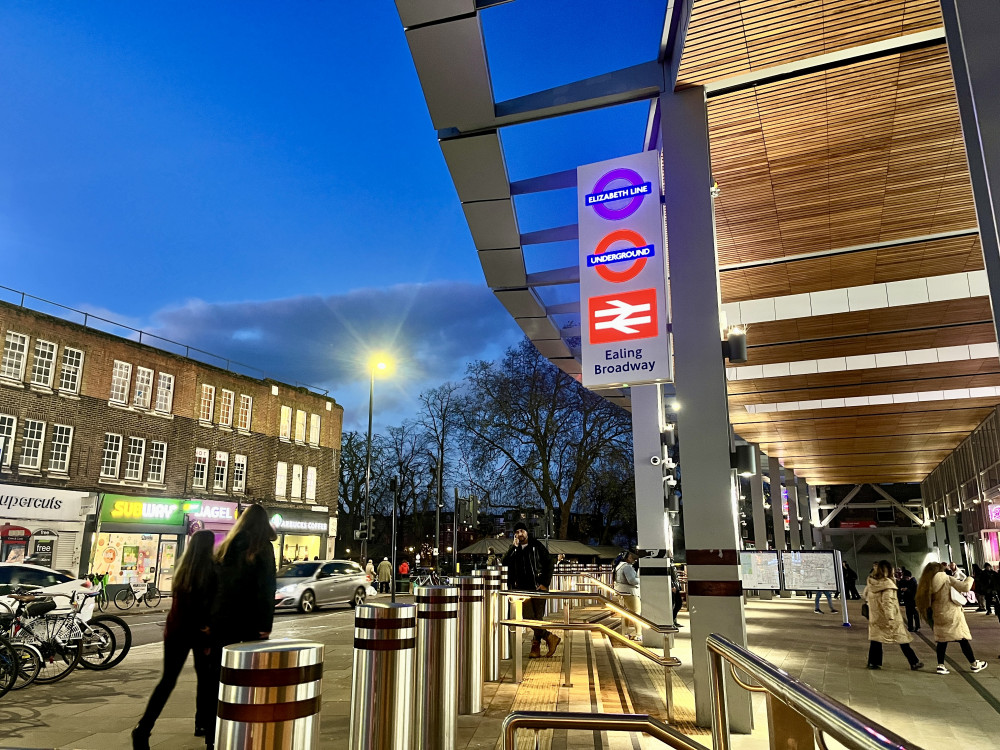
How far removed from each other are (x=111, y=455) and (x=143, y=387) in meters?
3.12

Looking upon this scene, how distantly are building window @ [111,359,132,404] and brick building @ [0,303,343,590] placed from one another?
4 cm

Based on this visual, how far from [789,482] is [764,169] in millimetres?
29866

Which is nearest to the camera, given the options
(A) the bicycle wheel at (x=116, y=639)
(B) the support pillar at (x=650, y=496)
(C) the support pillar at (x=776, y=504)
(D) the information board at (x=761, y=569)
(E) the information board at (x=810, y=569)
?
(A) the bicycle wheel at (x=116, y=639)

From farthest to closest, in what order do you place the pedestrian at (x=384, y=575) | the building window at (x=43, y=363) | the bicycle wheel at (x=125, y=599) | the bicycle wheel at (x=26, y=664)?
the pedestrian at (x=384, y=575)
the building window at (x=43, y=363)
the bicycle wheel at (x=125, y=599)
the bicycle wheel at (x=26, y=664)

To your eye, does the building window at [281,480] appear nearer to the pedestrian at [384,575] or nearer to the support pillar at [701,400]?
the pedestrian at [384,575]

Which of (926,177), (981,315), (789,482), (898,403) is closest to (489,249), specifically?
(926,177)

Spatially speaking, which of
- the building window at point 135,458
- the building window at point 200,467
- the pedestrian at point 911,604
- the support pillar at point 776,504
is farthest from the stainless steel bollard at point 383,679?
the building window at point 200,467

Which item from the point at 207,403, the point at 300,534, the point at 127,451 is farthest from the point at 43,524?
the point at 300,534

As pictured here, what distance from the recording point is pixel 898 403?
782 inches

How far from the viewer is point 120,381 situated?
28.7 meters

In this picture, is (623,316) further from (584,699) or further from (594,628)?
(584,699)

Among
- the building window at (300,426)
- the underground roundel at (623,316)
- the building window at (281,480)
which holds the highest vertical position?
the building window at (300,426)

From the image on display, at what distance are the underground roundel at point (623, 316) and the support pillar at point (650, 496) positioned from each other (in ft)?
20.1

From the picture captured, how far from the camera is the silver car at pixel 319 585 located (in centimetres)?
2105
